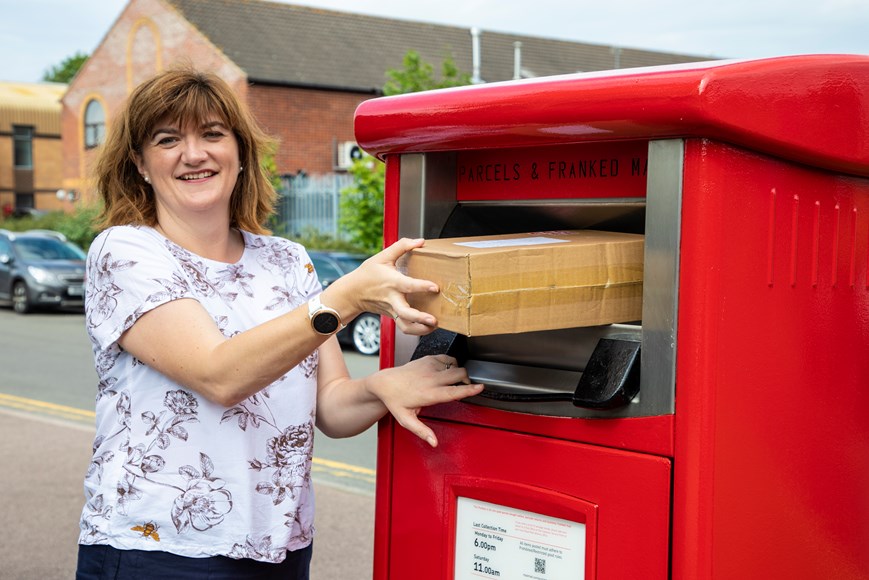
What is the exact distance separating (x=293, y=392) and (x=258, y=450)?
143 mm

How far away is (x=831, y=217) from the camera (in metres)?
1.64

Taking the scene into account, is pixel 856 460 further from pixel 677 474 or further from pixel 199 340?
pixel 199 340

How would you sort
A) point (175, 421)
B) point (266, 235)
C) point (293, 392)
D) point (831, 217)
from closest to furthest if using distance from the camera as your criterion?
1. point (831, 217)
2. point (175, 421)
3. point (293, 392)
4. point (266, 235)

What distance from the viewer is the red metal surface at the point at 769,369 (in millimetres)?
1475

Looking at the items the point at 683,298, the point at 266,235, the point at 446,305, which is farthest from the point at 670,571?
the point at 266,235

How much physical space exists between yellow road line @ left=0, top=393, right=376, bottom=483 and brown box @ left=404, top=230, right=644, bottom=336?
4.46 meters

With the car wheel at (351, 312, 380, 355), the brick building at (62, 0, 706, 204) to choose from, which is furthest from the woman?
the brick building at (62, 0, 706, 204)

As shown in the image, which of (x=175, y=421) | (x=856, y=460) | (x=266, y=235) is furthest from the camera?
(x=266, y=235)

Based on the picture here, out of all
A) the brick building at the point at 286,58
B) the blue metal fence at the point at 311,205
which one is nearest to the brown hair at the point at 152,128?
the blue metal fence at the point at 311,205

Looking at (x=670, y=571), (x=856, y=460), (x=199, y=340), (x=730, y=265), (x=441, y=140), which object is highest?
(x=441, y=140)

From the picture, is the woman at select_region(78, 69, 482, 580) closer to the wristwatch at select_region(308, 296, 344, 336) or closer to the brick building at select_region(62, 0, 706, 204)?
the wristwatch at select_region(308, 296, 344, 336)

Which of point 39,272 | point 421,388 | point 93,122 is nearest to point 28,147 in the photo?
point 93,122

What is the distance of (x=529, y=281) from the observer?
1.49m

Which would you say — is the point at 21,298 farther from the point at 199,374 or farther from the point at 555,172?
the point at 555,172
